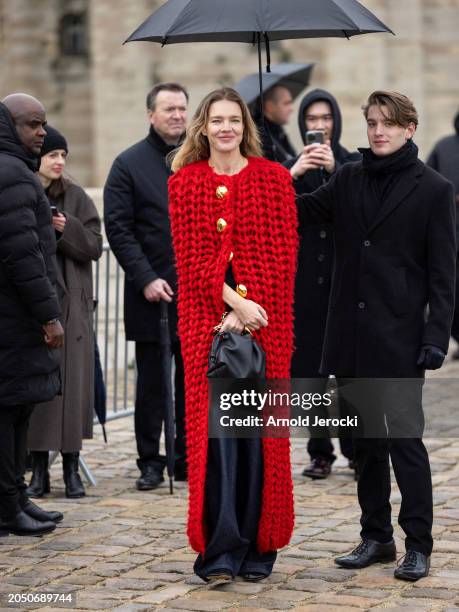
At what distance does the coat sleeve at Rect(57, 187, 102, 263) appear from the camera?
894 cm

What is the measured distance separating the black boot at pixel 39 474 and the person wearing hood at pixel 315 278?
1.48 meters

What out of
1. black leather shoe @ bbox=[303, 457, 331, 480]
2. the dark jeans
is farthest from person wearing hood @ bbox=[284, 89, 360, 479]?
the dark jeans

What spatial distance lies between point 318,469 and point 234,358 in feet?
8.99

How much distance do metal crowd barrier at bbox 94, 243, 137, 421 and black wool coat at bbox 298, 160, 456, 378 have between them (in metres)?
3.80

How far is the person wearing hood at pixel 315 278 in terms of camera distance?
9203 mm

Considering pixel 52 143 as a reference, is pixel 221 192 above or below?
below

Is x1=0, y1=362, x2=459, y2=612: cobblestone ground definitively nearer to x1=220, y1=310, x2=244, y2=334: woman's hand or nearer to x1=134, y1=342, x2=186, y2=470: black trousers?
x1=134, y1=342, x2=186, y2=470: black trousers

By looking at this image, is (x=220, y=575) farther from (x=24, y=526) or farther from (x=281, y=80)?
(x=281, y=80)

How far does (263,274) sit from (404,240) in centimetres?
63

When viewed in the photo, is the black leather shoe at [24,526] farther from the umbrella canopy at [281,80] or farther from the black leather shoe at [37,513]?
the umbrella canopy at [281,80]

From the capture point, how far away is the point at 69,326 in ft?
29.7

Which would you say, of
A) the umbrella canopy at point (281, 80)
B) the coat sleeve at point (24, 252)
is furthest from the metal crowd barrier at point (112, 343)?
the coat sleeve at point (24, 252)

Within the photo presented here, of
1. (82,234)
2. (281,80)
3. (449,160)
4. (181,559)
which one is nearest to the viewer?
(181,559)

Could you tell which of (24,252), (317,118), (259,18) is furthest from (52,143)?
(259,18)
